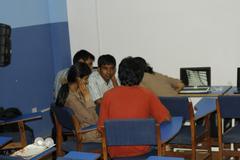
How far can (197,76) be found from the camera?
5.37 meters

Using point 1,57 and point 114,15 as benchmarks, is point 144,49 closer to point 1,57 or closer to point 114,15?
point 114,15

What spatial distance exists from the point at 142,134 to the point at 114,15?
321cm

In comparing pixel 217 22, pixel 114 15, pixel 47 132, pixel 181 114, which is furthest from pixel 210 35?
pixel 47 132

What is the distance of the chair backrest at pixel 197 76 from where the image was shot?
17.5 feet

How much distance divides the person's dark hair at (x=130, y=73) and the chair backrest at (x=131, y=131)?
435mm

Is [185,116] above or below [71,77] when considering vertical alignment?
below

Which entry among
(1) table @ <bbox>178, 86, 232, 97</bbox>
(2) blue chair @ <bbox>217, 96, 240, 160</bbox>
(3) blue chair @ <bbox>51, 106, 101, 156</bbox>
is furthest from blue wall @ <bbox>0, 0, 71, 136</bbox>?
(2) blue chair @ <bbox>217, 96, 240, 160</bbox>

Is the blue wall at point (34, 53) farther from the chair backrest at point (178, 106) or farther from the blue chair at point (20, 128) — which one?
the chair backrest at point (178, 106)

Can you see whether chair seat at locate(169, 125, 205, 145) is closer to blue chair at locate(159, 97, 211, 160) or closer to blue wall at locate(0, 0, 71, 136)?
blue chair at locate(159, 97, 211, 160)

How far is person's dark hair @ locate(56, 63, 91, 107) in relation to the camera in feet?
13.4

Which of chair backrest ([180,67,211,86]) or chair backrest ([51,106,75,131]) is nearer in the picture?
chair backrest ([51,106,75,131])

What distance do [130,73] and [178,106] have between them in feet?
2.24

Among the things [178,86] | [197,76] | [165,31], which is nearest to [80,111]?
[178,86]

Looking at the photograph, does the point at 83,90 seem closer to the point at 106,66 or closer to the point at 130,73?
the point at 106,66
